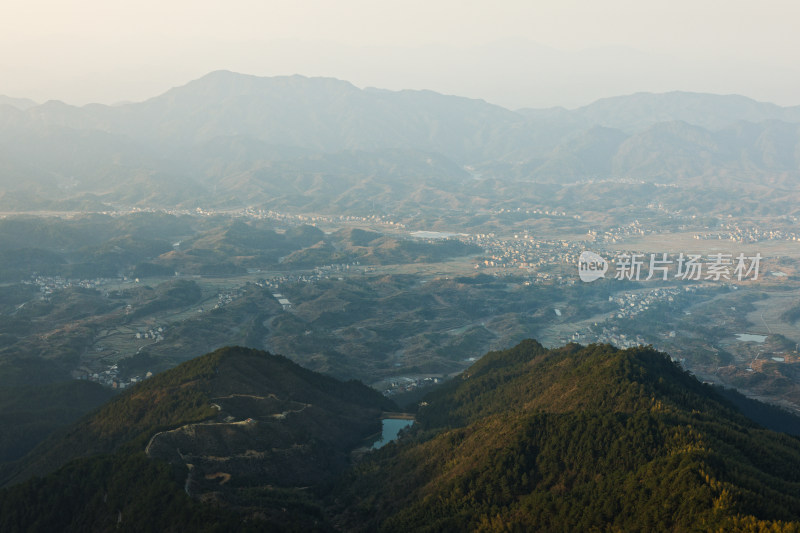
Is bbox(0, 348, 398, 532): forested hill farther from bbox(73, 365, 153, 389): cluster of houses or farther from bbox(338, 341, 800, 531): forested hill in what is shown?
bbox(73, 365, 153, 389): cluster of houses

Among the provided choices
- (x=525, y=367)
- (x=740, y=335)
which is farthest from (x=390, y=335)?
(x=740, y=335)

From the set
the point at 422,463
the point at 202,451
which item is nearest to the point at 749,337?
the point at 422,463

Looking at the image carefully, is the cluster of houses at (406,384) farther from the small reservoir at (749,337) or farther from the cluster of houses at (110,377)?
the small reservoir at (749,337)

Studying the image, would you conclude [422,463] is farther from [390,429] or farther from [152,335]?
[152,335]

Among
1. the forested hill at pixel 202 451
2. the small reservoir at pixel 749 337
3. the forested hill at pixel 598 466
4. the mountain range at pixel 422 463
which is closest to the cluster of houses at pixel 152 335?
the forested hill at pixel 202 451

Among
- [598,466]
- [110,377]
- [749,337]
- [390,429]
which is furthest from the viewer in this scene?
[749,337]

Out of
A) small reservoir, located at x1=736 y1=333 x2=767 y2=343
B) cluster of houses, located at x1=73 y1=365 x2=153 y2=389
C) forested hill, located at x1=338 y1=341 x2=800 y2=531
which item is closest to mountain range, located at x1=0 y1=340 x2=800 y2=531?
forested hill, located at x1=338 y1=341 x2=800 y2=531
